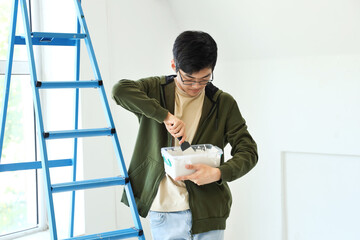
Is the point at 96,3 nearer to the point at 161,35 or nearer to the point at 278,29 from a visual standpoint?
the point at 161,35

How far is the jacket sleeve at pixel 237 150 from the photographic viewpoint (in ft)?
5.86

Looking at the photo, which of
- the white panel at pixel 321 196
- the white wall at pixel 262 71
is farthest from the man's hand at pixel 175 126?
the white panel at pixel 321 196

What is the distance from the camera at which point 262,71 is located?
2852 millimetres

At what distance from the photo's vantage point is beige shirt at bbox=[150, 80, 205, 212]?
6.08ft

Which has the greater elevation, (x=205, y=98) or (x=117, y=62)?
(x=117, y=62)

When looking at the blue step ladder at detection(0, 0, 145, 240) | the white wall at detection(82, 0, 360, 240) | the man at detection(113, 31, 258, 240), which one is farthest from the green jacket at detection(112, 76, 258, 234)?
the white wall at detection(82, 0, 360, 240)

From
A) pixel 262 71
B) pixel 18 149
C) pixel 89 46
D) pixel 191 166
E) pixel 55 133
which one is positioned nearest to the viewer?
pixel 191 166

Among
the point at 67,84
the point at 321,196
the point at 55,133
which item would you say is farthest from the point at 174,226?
the point at 321,196

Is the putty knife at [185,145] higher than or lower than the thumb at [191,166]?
higher

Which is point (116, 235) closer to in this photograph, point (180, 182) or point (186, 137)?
point (180, 182)

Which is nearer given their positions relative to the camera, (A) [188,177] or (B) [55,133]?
(A) [188,177]

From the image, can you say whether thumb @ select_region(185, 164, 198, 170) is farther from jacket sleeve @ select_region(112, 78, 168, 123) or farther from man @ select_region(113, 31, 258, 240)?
jacket sleeve @ select_region(112, 78, 168, 123)

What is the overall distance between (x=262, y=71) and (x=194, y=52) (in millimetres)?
1193

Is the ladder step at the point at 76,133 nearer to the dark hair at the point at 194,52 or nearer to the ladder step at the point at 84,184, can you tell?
the ladder step at the point at 84,184
